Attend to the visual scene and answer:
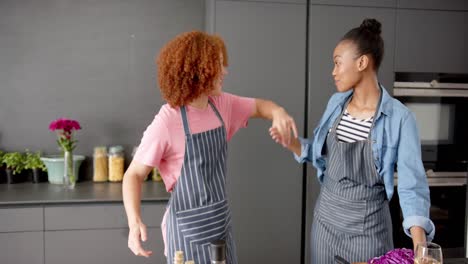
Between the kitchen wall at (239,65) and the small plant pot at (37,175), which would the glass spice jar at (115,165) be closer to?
the kitchen wall at (239,65)

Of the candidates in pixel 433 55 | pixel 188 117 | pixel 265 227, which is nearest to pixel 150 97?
pixel 265 227

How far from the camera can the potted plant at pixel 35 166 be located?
2.59 meters

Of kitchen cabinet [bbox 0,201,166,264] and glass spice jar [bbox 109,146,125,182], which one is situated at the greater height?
glass spice jar [bbox 109,146,125,182]

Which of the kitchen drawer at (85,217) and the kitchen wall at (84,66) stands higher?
the kitchen wall at (84,66)

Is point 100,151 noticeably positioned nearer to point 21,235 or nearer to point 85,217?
point 85,217

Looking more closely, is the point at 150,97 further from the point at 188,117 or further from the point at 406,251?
the point at 406,251

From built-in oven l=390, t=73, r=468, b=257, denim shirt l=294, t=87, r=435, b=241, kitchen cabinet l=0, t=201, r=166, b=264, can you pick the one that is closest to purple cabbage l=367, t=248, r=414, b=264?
denim shirt l=294, t=87, r=435, b=241

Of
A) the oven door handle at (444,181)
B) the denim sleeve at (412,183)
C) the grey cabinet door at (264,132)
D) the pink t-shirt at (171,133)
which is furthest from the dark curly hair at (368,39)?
the oven door handle at (444,181)

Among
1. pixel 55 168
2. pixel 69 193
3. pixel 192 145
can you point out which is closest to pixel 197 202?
pixel 192 145

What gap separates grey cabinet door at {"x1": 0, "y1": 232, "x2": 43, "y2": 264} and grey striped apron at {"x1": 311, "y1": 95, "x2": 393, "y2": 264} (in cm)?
139

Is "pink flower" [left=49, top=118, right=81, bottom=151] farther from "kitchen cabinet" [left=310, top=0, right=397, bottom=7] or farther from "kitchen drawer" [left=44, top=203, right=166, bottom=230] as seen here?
"kitchen cabinet" [left=310, top=0, right=397, bottom=7]

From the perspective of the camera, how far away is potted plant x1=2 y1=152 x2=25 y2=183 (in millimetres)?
2543

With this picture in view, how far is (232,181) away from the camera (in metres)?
2.33

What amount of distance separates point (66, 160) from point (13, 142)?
455mm
